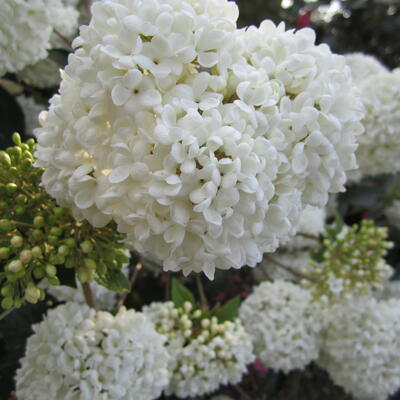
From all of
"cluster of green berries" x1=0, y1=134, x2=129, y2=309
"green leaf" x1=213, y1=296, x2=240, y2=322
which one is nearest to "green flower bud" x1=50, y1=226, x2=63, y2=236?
"cluster of green berries" x1=0, y1=134, x2=129, y2=309

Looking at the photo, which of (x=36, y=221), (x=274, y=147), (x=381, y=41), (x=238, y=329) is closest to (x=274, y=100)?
(x=274, y=147)

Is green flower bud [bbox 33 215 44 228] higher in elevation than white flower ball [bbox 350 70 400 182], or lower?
lower

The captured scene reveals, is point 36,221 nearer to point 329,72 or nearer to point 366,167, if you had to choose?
point 329,72

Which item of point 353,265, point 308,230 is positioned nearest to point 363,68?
point 308,230

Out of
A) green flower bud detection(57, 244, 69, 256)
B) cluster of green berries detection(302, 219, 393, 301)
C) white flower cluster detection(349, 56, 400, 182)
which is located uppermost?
white flower cluster detection(349, 56, 400, 182)

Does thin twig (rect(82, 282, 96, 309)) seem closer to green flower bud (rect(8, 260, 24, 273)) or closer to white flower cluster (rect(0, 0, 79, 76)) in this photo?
green flower bud (rect(8, 260, 24, 273))

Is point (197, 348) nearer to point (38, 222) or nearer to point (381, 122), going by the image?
point (38, 222)
